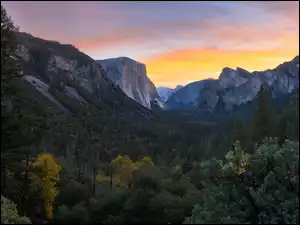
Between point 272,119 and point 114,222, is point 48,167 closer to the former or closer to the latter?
point 114,222

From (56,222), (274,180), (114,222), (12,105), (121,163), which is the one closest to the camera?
(274,180)

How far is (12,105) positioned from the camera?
1967 cm

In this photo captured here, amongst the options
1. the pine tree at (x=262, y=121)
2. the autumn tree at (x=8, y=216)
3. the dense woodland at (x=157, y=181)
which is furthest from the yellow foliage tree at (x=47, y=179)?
the autumn tree at (x=8, y=216)

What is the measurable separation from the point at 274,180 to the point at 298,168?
1.04m

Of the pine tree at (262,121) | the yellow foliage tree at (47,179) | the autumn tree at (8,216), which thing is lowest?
the yellow foliage tree at (47,179)

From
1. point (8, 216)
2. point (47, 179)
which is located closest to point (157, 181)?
point (47, 179)

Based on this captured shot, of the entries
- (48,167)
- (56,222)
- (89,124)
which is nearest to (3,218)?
(56,222)

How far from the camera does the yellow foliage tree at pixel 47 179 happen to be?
41.4m

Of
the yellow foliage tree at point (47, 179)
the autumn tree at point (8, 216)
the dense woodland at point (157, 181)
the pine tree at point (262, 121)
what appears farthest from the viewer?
the yellow foliage tree at point (47, 179)

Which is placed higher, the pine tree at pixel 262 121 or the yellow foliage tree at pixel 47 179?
the pine tree at pixel 262 121

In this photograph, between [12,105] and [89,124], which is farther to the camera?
[89,124]

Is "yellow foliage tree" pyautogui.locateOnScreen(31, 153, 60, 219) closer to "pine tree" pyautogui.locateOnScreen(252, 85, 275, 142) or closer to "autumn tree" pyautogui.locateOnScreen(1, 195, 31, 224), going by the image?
"pine tree" pyautogui.locateOnScreen(252, 85, 275, 142)

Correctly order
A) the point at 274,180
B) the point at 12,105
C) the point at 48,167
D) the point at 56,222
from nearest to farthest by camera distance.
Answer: the point at 274,180
the point at 12,105
the point at 56,222
the point at 48,167

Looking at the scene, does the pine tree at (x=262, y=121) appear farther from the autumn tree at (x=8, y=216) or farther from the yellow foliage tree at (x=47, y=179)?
the yellow foliage tree at (x=47, y=179)
